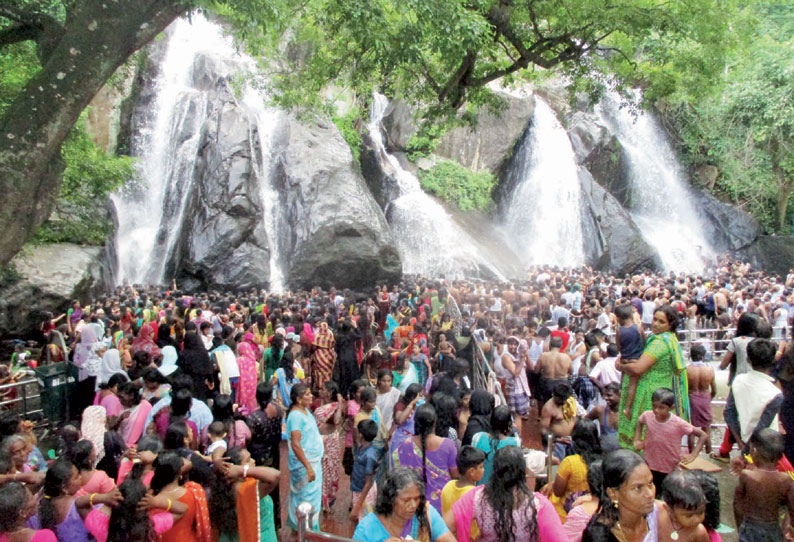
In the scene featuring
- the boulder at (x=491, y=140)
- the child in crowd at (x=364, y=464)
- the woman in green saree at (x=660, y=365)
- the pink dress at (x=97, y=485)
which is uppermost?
the boulder at (x=491, y=140)

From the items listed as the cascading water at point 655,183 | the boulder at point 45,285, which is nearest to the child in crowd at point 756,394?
the boulder at point 45,285

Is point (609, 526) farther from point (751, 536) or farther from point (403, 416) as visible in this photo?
point (403, 416)

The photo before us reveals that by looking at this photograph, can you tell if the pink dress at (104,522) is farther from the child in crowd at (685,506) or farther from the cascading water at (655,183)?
the cascading water at (655,183)

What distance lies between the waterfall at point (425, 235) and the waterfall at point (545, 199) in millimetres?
3943

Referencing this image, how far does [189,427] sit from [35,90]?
2887 millimetres

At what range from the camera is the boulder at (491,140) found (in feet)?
86.7

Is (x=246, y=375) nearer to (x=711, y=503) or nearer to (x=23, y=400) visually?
(x=23, y=400)

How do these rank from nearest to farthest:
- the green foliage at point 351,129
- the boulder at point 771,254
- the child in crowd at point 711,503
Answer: the child in crowd at point 711,503
the green foliage at point 351,129
the boulder at point 771,254

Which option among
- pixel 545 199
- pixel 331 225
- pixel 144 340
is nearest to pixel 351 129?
pixel 331 225

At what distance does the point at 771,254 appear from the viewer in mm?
27281

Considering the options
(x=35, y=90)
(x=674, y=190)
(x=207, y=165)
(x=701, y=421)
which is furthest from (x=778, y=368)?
(x=674, y=190)

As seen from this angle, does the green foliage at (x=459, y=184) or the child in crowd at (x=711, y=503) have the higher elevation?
the green foliage at (x=459, y=184)

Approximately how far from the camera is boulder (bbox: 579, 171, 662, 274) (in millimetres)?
24812

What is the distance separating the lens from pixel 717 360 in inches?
457
